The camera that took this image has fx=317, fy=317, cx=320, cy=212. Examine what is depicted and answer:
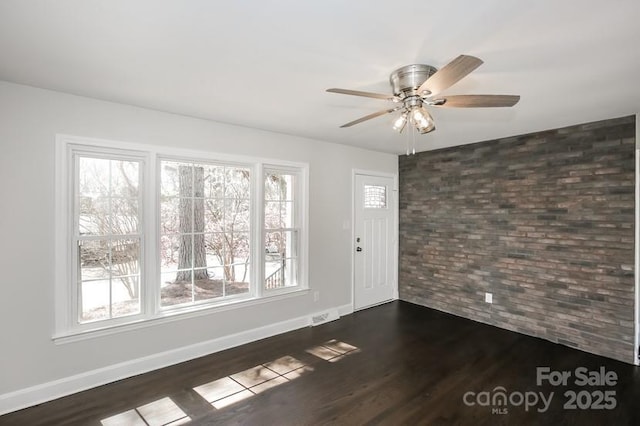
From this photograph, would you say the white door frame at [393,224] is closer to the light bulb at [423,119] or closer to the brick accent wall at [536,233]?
the brick accent wall at [536,233]

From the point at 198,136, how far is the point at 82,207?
3.89ft

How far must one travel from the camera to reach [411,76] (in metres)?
2.01

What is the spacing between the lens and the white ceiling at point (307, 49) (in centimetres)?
149

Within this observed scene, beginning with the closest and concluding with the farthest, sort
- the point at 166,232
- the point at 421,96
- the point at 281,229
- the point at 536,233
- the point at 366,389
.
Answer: the point at 421,96
the point at 366,389
the point at 166,232
the point at 536,233
the point at 281,229

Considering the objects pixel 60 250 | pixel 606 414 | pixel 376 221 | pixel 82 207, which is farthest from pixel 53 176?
pixel 606 414

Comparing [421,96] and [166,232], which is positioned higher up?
[421,96]

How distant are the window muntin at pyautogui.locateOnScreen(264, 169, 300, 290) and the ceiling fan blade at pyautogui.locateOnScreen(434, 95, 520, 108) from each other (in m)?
2.32

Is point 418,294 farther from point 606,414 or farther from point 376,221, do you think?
point 606,414

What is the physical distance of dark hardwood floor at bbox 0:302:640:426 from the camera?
2.29 m

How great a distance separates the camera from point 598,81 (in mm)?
2268

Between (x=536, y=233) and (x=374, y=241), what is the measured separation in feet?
6.85

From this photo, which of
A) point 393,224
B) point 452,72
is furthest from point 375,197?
point 452,72

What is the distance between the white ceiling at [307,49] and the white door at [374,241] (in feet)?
6.85

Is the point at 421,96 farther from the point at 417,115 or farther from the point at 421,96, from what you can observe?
the point at 417,115
